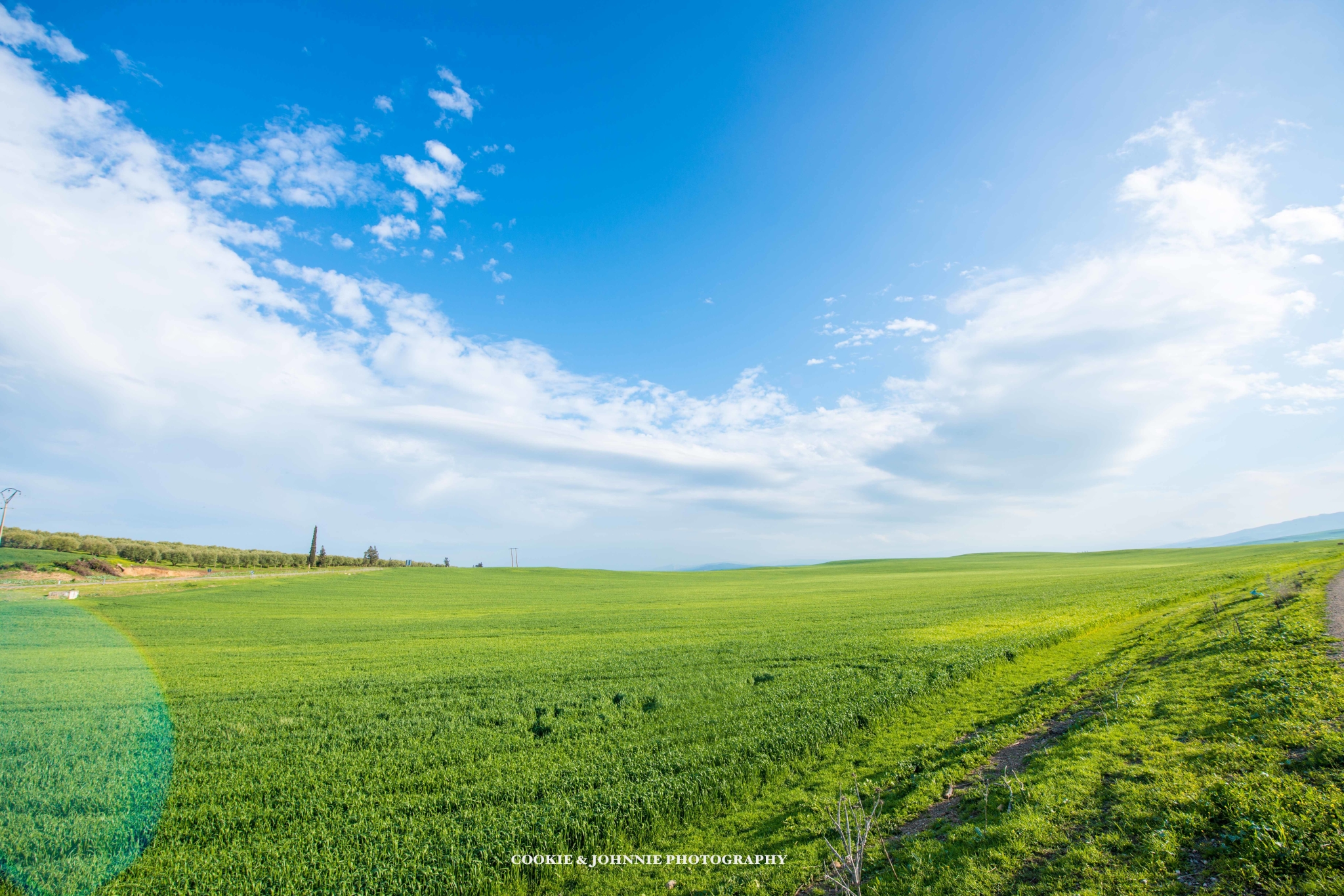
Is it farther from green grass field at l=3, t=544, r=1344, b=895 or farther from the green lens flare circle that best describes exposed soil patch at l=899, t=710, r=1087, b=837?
the green lens flare circle

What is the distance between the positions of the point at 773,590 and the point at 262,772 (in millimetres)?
56413

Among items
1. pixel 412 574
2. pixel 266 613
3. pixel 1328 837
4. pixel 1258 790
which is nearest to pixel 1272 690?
pixel 1258 790

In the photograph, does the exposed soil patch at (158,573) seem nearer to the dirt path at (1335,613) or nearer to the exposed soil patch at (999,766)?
the exposed soil patch at (999,766)

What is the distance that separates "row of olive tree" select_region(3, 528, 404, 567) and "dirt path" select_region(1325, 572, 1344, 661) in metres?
119

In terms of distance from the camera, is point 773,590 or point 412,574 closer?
point 773,590

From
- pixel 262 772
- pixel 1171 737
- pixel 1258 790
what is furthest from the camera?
pixel 262 772

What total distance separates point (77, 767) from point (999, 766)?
18.9 meters

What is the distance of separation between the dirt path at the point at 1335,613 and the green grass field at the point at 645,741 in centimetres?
42

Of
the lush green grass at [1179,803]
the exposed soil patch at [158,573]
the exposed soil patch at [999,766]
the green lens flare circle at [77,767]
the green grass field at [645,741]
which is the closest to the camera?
the lush green grass at [1179,803]

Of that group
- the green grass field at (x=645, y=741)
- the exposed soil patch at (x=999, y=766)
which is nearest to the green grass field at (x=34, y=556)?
the green grass field at (x=645, y=741)

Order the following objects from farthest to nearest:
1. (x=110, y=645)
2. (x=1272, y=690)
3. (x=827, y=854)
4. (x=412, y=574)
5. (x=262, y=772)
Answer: (x=412, y=574) < (x=110, y=645) < (x=262, y=772) < (x=1272, y=690) < (x=827, y=854)

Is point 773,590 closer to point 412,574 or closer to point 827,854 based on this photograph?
point 827,854

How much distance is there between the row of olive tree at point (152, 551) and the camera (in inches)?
3088

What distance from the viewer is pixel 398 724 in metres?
13.9
